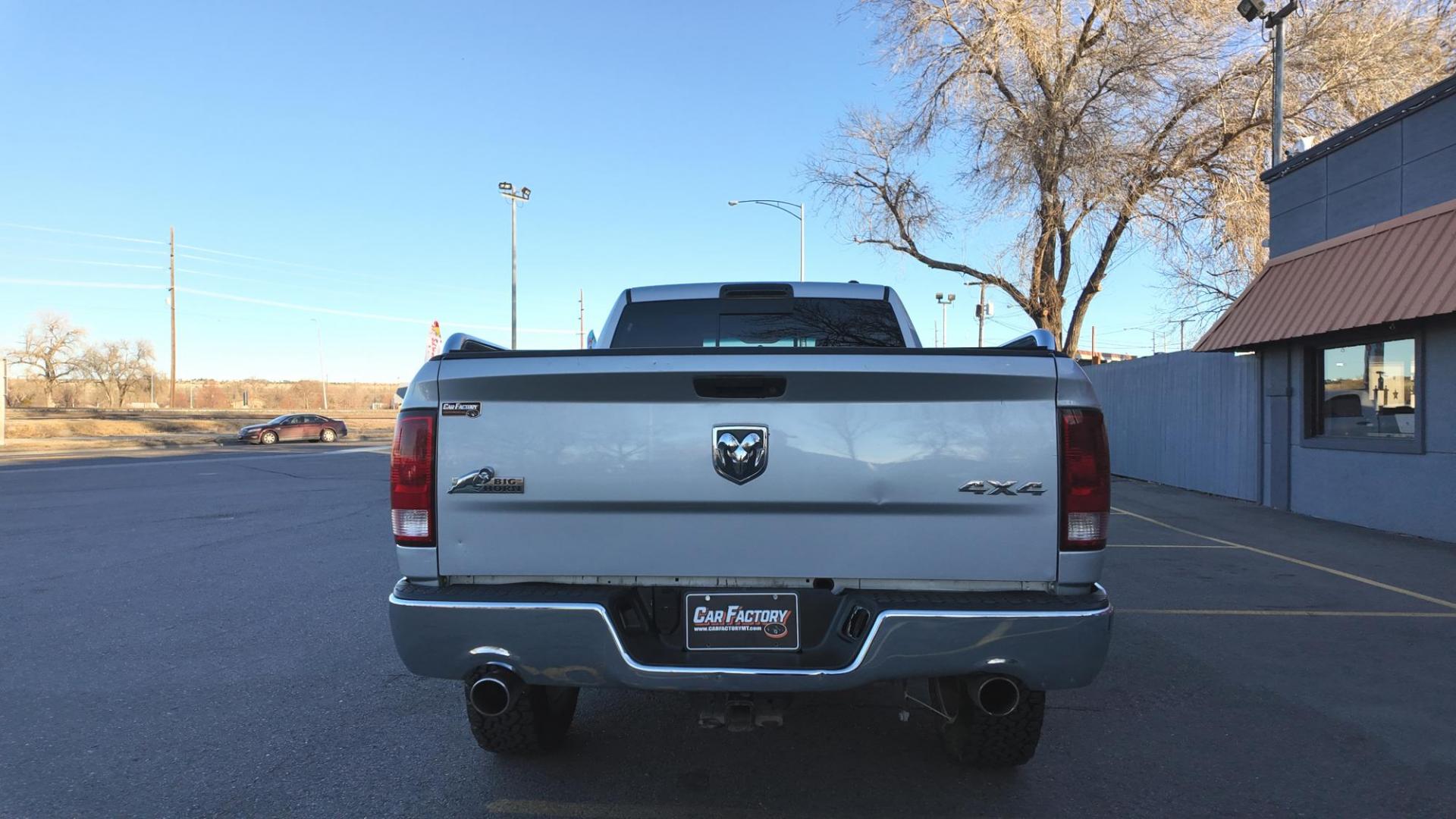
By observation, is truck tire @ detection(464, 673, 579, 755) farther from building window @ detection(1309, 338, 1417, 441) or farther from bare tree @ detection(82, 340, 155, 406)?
bare tree @ detection(82, 340, 155, 406)

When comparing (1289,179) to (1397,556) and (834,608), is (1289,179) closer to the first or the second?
(1397,556)

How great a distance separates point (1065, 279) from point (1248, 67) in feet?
19.3

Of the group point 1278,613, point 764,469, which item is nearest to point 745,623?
point 764,469

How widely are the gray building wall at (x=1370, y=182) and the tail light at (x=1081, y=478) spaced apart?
9183mm

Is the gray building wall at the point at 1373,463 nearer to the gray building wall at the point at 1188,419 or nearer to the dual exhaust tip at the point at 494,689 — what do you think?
the gray building wall at the point at 1188,419

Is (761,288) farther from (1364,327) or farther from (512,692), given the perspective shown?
(1364,327)

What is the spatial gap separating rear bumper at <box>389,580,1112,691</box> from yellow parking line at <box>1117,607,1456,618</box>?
3.99 m

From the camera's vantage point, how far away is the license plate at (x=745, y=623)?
263 centimetres

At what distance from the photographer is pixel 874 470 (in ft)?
8.45

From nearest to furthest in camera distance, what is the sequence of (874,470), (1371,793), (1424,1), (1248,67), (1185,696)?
(874,470) < (1371,793) < (1185,696) < (1424,1) < (1248,67)

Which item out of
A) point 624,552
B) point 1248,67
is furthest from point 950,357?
point 1248,67

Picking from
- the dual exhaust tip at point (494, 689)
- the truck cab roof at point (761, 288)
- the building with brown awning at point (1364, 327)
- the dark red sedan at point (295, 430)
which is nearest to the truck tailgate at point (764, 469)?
the dual exhaust tip at point (494, 689)

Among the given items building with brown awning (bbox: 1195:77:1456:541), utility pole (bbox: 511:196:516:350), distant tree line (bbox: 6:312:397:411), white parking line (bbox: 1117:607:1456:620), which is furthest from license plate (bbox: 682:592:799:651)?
distant tree line (bbox: 6:312:397:411)

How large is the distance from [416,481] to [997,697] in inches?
Answer: 78.7
